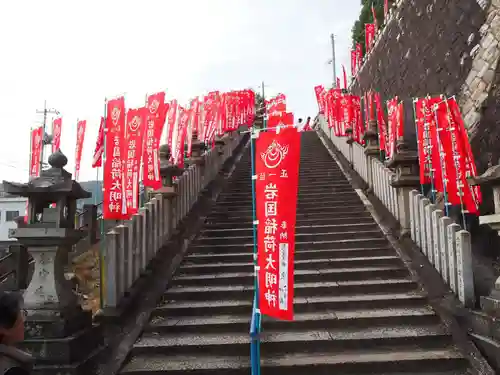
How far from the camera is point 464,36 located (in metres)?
11.7

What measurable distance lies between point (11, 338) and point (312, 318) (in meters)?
3.99

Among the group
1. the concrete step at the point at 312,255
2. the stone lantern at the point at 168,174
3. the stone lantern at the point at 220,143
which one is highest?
the stone lantern at the point at 220,143

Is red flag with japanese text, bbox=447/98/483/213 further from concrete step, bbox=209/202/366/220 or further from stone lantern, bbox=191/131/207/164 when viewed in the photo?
stone lantern, bbox=191/131/207/164

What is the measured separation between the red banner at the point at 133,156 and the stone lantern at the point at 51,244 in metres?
1.44

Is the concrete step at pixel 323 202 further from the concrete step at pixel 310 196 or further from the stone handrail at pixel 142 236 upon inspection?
the stone handrail at pixel 142 236

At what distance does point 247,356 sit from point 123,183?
3.31m

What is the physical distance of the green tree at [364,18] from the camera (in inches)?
941

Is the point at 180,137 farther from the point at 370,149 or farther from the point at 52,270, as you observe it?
the point at 52,270

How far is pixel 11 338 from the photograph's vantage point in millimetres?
2158

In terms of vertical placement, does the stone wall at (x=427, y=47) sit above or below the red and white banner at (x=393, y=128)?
above

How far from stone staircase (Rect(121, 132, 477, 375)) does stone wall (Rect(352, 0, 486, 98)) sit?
7.41m

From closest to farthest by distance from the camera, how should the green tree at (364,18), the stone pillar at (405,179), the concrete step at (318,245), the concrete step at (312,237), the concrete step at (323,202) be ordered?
1. the stone pillar at (405,179)
2. the concrete step at (318,245)
3. the concrete step at (312,237)
4. the concrete step at (323,202)
5. the green tree at (364,18)

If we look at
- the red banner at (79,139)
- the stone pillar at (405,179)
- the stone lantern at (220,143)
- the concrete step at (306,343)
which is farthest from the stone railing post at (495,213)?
the red banner at (79,139)

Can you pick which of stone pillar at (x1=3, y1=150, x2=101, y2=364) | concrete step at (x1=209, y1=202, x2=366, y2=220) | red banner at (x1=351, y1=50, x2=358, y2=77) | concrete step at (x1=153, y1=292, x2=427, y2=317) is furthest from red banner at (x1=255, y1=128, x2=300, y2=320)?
red banner at (x1=351, y1=50, x2=358, y2=77)
